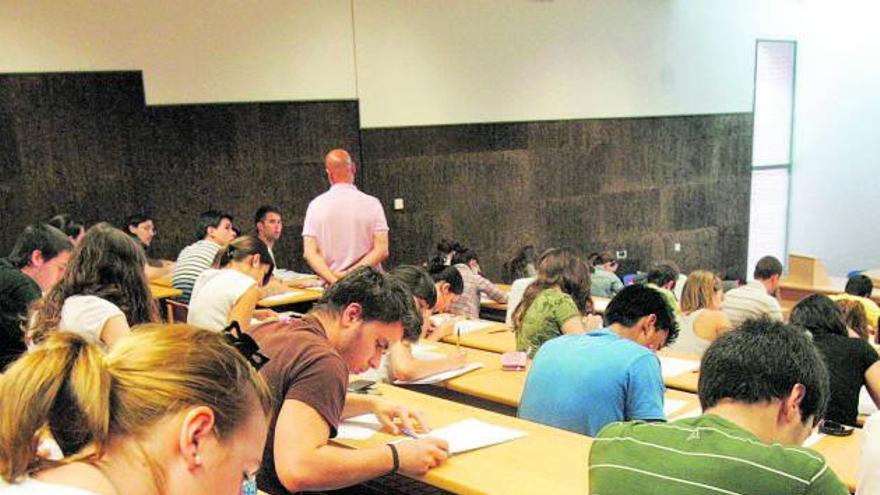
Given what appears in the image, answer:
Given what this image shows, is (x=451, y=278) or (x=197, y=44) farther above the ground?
(x=197, y=44)

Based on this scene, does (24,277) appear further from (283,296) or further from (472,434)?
(283,296)

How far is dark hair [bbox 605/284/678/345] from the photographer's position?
113 inches

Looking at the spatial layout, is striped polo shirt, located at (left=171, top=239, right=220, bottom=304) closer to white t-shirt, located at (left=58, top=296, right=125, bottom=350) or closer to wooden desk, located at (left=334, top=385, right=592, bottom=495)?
white t-shirt, located at (left=58, top=296, right=125, bottom=350)

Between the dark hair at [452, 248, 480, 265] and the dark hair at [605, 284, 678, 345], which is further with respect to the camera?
the dark hair at [452, 248, 480, 265]

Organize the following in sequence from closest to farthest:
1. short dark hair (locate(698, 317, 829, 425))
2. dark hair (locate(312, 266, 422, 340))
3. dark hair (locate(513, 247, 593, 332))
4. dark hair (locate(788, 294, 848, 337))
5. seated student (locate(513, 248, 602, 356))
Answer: short dark hair (locate(698, 317, 829, 425)) → dark hair (locate(312, 266, 422, 340)) → dark hair (locate(788, 294, 848, 337)) → seated student (locate(513, 248, 602, 356)) → dark hair (locate(513, 247, 593, 332))

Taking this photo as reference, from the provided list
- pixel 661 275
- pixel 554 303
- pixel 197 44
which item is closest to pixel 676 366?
pixel 554 303

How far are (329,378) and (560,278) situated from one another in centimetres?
194

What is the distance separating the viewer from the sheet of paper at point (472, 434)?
2.35m

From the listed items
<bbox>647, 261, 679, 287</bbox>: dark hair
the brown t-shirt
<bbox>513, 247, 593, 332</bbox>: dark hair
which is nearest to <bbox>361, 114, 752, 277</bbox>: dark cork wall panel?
<bbox>647, 261, 679, 287</bbox>: dark hair

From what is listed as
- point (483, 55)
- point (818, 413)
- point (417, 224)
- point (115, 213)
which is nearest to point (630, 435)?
point (818, 413)

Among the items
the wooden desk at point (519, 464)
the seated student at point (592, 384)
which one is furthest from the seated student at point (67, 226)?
the seated student at point (592, 384)

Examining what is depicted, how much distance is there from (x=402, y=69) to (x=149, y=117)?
8.06ft

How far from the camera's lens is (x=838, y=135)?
11.1m

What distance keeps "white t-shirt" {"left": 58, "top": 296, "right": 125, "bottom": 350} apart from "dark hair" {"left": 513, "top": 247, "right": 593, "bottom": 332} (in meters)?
1.77
